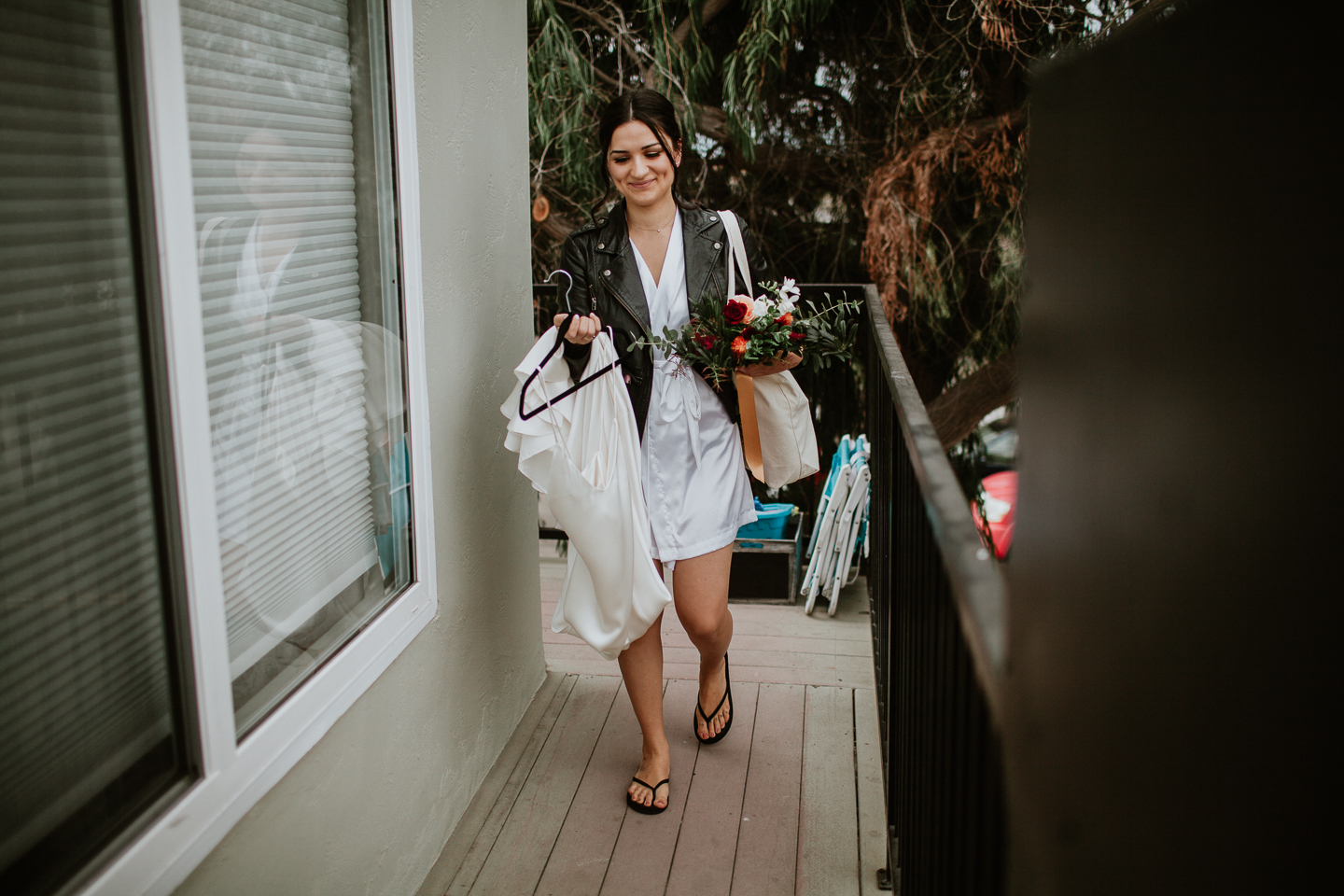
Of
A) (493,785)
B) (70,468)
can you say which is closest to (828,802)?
(493,785)

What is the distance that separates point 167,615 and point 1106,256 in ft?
4.20

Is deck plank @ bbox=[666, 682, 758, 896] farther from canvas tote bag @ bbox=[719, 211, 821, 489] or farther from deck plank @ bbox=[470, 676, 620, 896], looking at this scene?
canvas tote bag @ bbox=[719, 211, 821, 489]

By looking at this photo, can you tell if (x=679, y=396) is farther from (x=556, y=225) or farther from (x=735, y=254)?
(x=556, y=225)

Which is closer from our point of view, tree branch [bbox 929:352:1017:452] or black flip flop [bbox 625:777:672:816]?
black flip flop [bbox 625:777:672:816]

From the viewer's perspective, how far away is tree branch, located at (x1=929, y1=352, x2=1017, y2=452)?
6.79 meters

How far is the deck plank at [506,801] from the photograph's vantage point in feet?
6.93

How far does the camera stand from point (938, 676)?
43.3 inches

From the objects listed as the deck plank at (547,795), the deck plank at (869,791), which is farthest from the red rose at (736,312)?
the deck plank at (547,795)

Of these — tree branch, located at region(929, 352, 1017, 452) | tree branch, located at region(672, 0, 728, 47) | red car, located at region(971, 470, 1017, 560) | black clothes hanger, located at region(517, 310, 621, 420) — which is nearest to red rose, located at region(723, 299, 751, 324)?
black clothes hanger, located at region(517, 310, 621, 420)

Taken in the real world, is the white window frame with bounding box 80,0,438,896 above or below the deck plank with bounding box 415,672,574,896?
above

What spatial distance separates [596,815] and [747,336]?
1.19m

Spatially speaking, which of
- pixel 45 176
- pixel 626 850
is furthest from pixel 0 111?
pixel 626 850

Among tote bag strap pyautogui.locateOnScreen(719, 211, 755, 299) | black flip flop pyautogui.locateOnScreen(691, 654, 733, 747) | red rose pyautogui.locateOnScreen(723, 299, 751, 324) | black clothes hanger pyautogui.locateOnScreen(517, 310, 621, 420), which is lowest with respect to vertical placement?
black flip flop pyautogui.locateOnScreen(691, 654, 733, 747)

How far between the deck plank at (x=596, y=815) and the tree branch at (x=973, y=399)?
4643 millimetres
